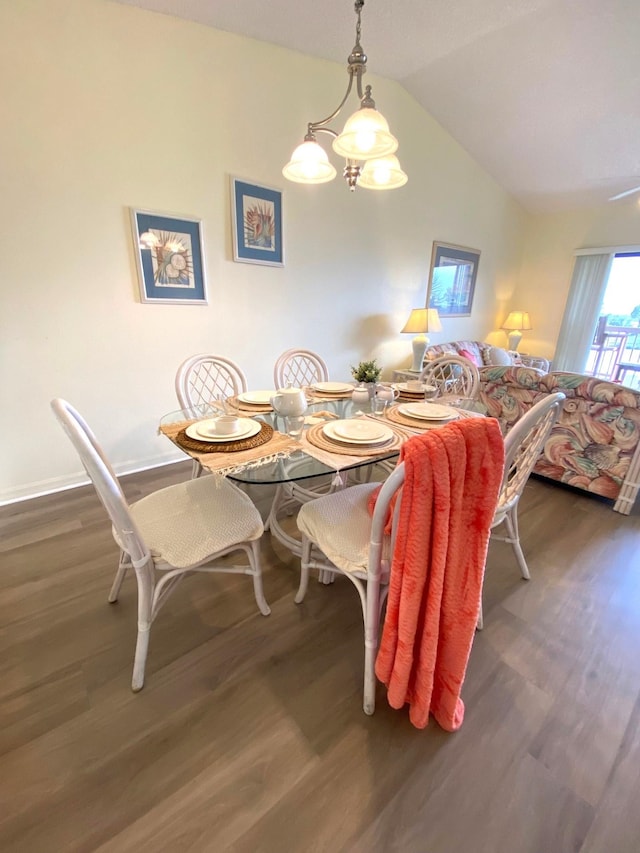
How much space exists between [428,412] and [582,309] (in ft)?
14.8

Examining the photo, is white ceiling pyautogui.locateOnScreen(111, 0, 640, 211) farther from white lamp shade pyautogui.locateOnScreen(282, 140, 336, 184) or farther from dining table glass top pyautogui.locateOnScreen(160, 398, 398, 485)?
dining table glass top pyautogui.locateOnScreen(160, 398, 398, 485)

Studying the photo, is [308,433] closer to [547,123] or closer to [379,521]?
[379,521]

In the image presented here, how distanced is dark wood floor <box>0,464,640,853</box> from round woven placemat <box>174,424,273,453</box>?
73 centimetres

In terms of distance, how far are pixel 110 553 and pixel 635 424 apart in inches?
115

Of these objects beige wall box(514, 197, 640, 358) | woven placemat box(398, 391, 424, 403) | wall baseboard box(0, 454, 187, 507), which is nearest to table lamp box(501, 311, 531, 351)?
beige wall box(514, 197, 640, 358)

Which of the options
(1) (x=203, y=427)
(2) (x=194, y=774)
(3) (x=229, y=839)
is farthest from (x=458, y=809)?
(1) (x=203, y=427)

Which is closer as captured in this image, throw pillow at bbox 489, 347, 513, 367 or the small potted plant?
the small potted plant

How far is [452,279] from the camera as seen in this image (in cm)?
439

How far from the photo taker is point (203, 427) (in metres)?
1.35

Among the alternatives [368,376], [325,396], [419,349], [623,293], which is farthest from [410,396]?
[623,293]

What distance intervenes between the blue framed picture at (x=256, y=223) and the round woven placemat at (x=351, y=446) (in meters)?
1.96

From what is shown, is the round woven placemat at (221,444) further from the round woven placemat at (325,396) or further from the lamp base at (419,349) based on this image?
the lamp base at (419,349)

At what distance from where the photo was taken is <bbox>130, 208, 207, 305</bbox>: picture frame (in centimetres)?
231

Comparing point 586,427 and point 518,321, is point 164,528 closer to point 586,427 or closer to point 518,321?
point 586,427
